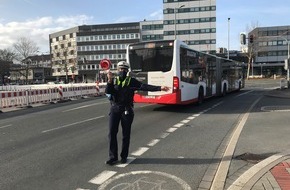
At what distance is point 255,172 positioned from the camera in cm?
604

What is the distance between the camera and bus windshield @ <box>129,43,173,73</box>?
1561cm

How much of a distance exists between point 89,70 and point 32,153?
11461 cm

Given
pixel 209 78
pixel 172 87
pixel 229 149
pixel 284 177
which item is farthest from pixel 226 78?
pixel 284 177

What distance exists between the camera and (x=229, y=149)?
8.13 metres

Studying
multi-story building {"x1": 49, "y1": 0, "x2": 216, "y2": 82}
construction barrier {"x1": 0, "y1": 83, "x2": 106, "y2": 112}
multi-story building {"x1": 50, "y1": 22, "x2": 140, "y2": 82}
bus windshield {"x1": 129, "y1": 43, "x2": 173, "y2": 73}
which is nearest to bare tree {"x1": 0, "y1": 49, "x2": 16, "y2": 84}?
multi-story building {"x1": 49, "y1": 0, "x2": 216, "y2": 82}

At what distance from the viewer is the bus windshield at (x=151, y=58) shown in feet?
51.2

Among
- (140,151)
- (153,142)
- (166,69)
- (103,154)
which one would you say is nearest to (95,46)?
(166,69)

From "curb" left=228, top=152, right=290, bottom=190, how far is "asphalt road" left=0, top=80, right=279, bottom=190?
0.65 metres

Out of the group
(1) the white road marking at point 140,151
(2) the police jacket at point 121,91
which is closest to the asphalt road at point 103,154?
(1) the white road marking at point 140,151

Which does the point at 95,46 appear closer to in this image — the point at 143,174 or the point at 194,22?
the point at 194,22

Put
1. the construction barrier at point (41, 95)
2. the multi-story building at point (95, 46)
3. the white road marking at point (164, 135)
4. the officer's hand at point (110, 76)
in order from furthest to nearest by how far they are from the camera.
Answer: the multi-story building at point (95, 46) < the construction barrier at point (41, 95) < the white road marking at point (164, 135) < the officer's hand at point (110, 76)

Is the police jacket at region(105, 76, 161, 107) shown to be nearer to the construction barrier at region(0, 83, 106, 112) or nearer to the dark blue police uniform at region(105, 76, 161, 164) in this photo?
the dark blue police uniform at region(105, 76, 161, 164)

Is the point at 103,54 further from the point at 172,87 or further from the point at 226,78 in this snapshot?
the point at 172,87

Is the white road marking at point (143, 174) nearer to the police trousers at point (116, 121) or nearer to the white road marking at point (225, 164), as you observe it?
the white road marking at point (225, 164)
